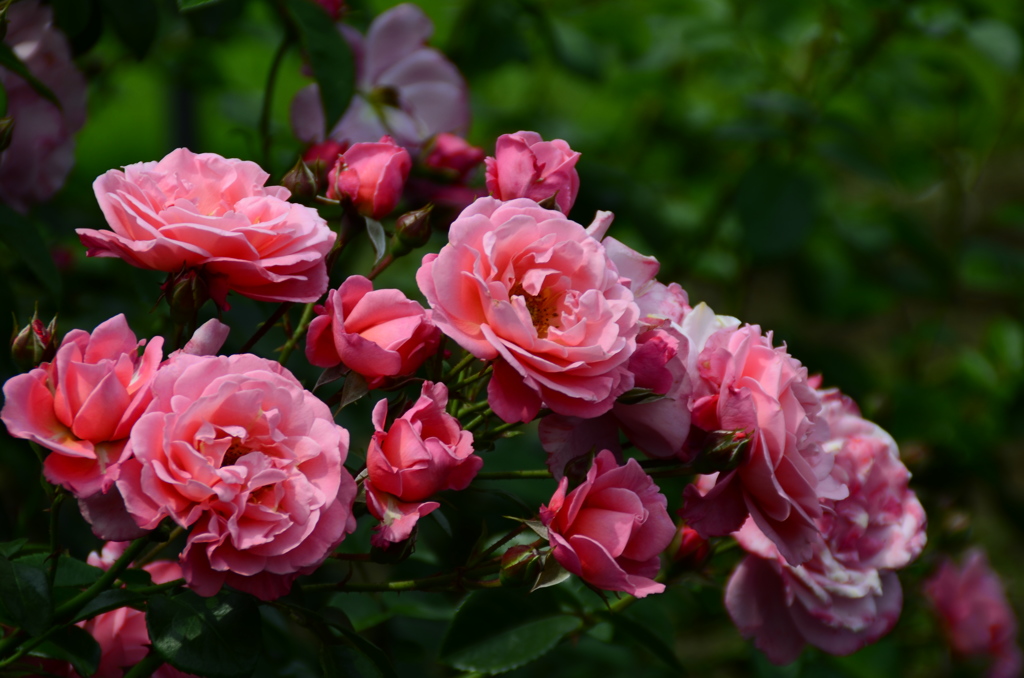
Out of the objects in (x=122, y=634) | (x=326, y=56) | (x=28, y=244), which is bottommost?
(x=122, y=634)

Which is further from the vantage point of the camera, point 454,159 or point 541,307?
point 454,159

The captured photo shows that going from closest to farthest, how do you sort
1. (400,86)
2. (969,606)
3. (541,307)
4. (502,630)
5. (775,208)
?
(541,307) → (502,630) → (400,86) → (969,606) → (775,208)

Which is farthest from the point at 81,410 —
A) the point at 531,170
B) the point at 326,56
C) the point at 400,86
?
the point at 400,86

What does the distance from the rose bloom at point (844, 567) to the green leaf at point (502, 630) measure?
0.58ft

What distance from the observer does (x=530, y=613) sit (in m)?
0.89

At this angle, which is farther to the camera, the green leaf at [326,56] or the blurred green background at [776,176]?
the blurred green background at [776,176]

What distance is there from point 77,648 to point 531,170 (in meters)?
0.44

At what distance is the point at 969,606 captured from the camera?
1455 mm

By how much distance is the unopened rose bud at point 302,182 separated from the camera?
704 mm

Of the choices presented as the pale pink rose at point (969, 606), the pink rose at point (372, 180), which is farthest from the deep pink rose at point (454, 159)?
the pale pink rose at point (969, 606)

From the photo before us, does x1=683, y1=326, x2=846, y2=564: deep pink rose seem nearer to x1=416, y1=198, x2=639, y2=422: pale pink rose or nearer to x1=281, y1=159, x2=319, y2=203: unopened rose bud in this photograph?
x1=416, y1=198, x2=639, y2=422: pale pink rose

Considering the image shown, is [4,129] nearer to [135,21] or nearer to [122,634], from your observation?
[135,21]

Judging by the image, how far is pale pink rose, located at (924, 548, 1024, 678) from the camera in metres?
1.44

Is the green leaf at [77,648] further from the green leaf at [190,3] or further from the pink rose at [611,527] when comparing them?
the green leaf at [190,3]
